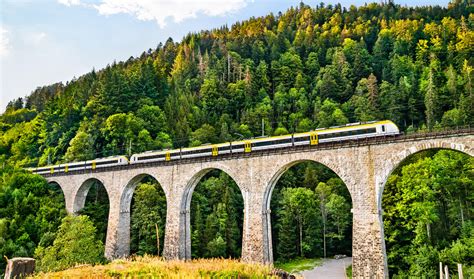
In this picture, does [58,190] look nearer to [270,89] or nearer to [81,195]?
[81,195]

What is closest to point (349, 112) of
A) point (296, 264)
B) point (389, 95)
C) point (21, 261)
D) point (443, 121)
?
point (389, 95)

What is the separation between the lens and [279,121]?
174 ft

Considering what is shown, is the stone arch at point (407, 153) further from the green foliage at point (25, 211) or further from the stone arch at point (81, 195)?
the stone arch at point (81, 195)

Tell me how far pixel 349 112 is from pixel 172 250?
34.6 metres

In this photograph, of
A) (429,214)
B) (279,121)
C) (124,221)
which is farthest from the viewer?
(279,121)

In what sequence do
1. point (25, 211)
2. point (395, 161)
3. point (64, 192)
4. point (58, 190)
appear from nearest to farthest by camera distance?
point (395, 161)
point (25, 211)
point (64, 192)
point (58, 190)

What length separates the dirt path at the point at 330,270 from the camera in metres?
26.3

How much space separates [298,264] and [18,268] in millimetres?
28775

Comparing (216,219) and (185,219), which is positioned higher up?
(185,219)

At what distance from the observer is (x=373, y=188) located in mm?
17797

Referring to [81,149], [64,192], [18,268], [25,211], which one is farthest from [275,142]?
[81,149]

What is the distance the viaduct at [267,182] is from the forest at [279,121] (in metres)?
2.71

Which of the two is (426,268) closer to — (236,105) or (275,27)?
(236,105)

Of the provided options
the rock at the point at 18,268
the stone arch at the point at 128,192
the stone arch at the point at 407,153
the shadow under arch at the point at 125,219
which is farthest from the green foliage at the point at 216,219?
the rock at the point at 18,268
